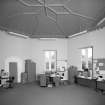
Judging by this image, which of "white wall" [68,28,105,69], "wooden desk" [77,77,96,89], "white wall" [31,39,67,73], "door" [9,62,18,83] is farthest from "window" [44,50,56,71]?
"door" [9,62,18,83]

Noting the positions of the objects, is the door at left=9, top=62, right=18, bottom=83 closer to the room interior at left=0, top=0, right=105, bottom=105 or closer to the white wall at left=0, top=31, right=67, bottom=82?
the room interior at left=0, top=0, right=105, bottom=105

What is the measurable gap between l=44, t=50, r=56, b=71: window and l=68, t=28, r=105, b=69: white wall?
1.48 meters

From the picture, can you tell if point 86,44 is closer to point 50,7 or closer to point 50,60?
point 50,60

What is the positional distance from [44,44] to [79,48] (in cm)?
321

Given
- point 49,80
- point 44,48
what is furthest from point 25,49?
point 49,80

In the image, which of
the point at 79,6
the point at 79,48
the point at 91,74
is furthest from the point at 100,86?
the point at 79,6

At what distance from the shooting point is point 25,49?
1002 centimetres

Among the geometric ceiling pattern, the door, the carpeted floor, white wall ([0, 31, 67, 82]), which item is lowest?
the carpeted floor

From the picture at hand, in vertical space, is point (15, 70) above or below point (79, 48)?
below

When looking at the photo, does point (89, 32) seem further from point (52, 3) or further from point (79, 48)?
point (52, 3)

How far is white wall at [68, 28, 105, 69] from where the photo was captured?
764 centimetres

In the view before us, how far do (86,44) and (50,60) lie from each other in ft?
11.9

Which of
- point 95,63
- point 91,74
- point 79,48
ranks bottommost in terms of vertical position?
point 91,74

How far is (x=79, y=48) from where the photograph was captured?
9.52 m
